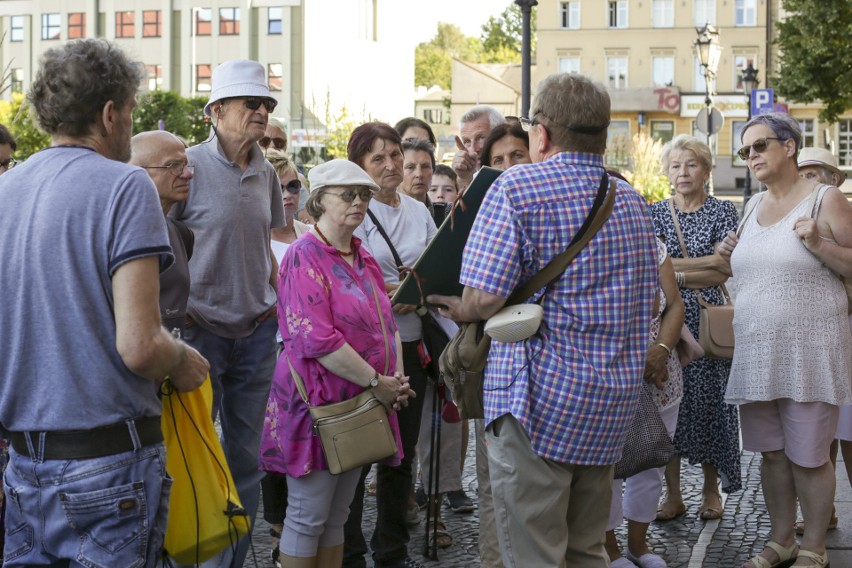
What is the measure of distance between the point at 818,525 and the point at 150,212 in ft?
12.8

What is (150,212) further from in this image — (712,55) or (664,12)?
(664,12)

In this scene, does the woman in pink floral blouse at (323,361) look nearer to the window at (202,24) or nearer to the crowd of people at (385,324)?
the crowd of people at (385,324)

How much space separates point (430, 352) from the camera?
19.7 ft

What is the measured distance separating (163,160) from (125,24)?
241ft

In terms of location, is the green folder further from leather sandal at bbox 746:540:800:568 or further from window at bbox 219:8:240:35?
window at bbox 219:8:240:35

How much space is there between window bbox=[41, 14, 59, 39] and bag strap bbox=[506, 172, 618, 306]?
7691 centimetres

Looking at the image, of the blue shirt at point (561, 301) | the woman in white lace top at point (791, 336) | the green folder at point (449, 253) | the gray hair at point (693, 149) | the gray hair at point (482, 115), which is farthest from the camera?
the gray hair at point (482, 115)

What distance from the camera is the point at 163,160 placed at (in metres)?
4.78

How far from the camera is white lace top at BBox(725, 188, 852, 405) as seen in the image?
18.3 ft

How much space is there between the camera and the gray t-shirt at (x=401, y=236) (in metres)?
5.92

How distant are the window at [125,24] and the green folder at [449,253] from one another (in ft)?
241

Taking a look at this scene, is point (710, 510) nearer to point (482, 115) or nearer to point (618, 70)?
point (482, 115)

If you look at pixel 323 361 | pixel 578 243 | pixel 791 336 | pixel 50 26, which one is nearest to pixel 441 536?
pixel 323 361

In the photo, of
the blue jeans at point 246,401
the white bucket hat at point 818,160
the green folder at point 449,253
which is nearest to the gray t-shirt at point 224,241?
the blue jeans at point 246,401
